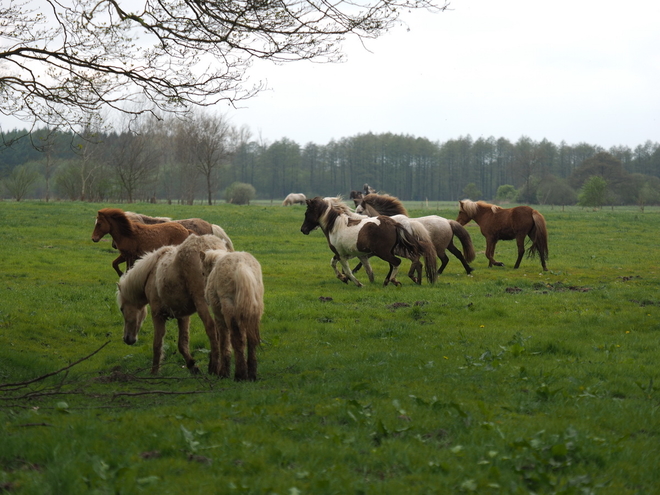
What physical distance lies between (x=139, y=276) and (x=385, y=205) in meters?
10.7

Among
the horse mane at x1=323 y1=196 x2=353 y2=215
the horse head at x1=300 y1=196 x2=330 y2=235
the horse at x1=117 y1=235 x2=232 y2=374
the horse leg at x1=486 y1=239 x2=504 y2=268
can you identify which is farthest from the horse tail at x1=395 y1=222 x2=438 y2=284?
the horse at x1=117 y1=235 x2=232 y2=374

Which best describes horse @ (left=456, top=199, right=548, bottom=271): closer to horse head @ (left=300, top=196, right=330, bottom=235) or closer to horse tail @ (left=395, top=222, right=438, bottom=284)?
horse tail @ (left=395, top=222, right=438, bottom=284)

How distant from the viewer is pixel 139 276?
820 centimetres

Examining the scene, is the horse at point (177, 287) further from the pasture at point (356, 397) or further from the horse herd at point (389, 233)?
the horse herd at point (389, 233)

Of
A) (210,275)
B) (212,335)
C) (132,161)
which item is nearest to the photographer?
(210,275)

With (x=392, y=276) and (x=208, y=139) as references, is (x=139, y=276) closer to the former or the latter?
(x=392, y=276)

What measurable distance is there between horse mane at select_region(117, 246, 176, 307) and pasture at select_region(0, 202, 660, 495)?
0.91 metres

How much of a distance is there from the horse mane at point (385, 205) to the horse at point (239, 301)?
11.2m

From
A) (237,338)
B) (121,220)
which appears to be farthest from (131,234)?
(237,338)

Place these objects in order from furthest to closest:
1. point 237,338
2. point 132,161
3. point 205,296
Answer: point 132,161, point 205,296, point 237,338

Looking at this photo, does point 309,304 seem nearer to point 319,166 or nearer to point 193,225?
point 193,225

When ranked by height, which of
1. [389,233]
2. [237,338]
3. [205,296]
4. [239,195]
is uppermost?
[239,195]

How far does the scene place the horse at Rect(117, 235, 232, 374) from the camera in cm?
740

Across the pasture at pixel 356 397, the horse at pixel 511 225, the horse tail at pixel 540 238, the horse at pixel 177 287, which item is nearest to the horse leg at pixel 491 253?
the horse at pixel 511 225
